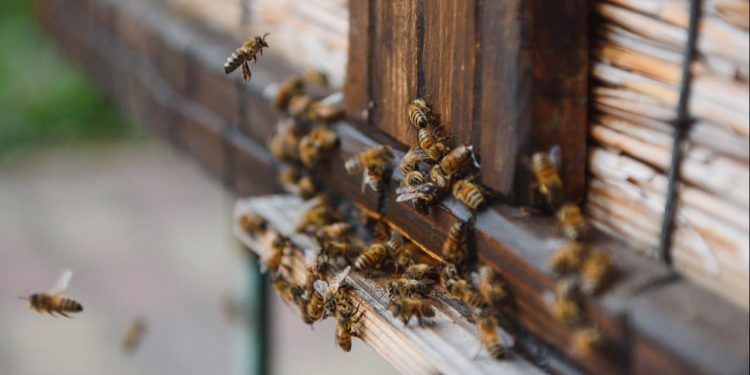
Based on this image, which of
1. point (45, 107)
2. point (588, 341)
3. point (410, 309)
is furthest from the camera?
point (45, 107)

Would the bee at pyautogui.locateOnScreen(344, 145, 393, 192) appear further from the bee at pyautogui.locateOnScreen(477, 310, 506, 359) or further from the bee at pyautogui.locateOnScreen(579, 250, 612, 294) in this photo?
the bee at pyautogui.locateOnScreen(579, 250, 612, 294)

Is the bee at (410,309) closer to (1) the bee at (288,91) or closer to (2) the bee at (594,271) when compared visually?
(2) the bee at (594,271)

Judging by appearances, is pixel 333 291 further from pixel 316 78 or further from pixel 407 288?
pixel 316 78

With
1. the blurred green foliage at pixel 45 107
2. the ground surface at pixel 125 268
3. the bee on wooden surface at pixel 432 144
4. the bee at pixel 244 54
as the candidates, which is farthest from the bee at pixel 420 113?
the blurred green foliage at pixel 45 107

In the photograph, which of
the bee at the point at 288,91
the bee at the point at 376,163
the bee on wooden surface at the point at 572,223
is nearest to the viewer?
the bee on wooden surface at the point at 572,223

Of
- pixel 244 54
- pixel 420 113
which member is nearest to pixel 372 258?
pixel 420 113
